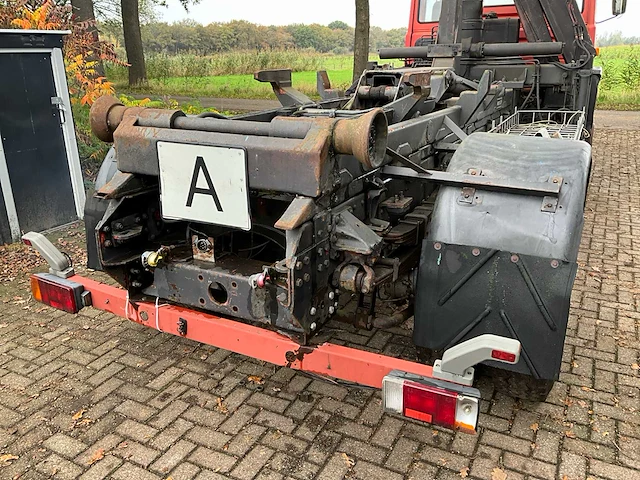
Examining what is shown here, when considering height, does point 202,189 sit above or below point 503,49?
below

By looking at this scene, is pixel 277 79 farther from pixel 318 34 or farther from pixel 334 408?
pixel 318 34

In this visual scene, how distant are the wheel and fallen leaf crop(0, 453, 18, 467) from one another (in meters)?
2.46

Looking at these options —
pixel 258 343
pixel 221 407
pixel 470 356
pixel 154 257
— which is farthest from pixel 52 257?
pixel 470 356

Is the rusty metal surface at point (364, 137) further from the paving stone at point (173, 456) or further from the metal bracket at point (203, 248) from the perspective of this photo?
the paving stone at point (173, 456)

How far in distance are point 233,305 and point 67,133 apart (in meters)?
4.49

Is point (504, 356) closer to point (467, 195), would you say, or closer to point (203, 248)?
point (467, 195)

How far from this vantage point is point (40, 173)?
20.5 ft

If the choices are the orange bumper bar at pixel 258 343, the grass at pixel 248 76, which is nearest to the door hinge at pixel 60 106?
the orange bumper bar at pixel 258 343

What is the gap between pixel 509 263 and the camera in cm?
263

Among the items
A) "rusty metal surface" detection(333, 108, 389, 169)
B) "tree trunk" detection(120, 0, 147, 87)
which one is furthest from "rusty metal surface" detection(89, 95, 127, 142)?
"tree trunk" detection(120, 0, 147, 87)

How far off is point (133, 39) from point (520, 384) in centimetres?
2231

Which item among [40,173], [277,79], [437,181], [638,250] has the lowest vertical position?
[638,250]

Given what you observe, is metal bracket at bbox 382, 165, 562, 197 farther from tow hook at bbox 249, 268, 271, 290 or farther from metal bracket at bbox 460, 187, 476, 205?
tow hook at bbox 249, 268, 271, 290

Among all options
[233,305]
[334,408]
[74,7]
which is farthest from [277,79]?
[74,7]
